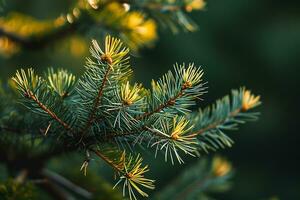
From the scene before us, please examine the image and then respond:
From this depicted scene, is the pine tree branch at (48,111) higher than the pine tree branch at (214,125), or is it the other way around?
the pine tree branch at (214,125)

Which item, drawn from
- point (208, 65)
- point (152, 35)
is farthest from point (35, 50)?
point (208, 65)

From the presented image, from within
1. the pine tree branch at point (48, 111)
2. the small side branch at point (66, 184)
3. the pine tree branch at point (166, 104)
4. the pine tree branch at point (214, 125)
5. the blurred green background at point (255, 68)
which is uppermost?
the blurred green background at point (255, 68)

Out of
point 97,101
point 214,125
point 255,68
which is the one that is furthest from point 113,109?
point 255,68

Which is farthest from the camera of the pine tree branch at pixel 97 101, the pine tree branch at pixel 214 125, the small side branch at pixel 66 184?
the small side branch at pixel 66 184

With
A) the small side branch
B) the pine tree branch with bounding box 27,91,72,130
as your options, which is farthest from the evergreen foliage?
the small side branch

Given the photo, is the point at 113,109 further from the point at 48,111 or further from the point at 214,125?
the point at 214,125

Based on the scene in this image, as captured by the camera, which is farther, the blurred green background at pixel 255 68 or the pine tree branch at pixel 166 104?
the blurred green background at pixel 255 68

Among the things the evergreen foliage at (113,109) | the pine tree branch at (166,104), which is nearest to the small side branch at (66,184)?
the evergreen foliage at (113,109)

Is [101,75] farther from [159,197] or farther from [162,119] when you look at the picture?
[159,197]

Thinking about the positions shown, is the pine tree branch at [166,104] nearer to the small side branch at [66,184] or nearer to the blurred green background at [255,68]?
the small side branch at [66,184]
